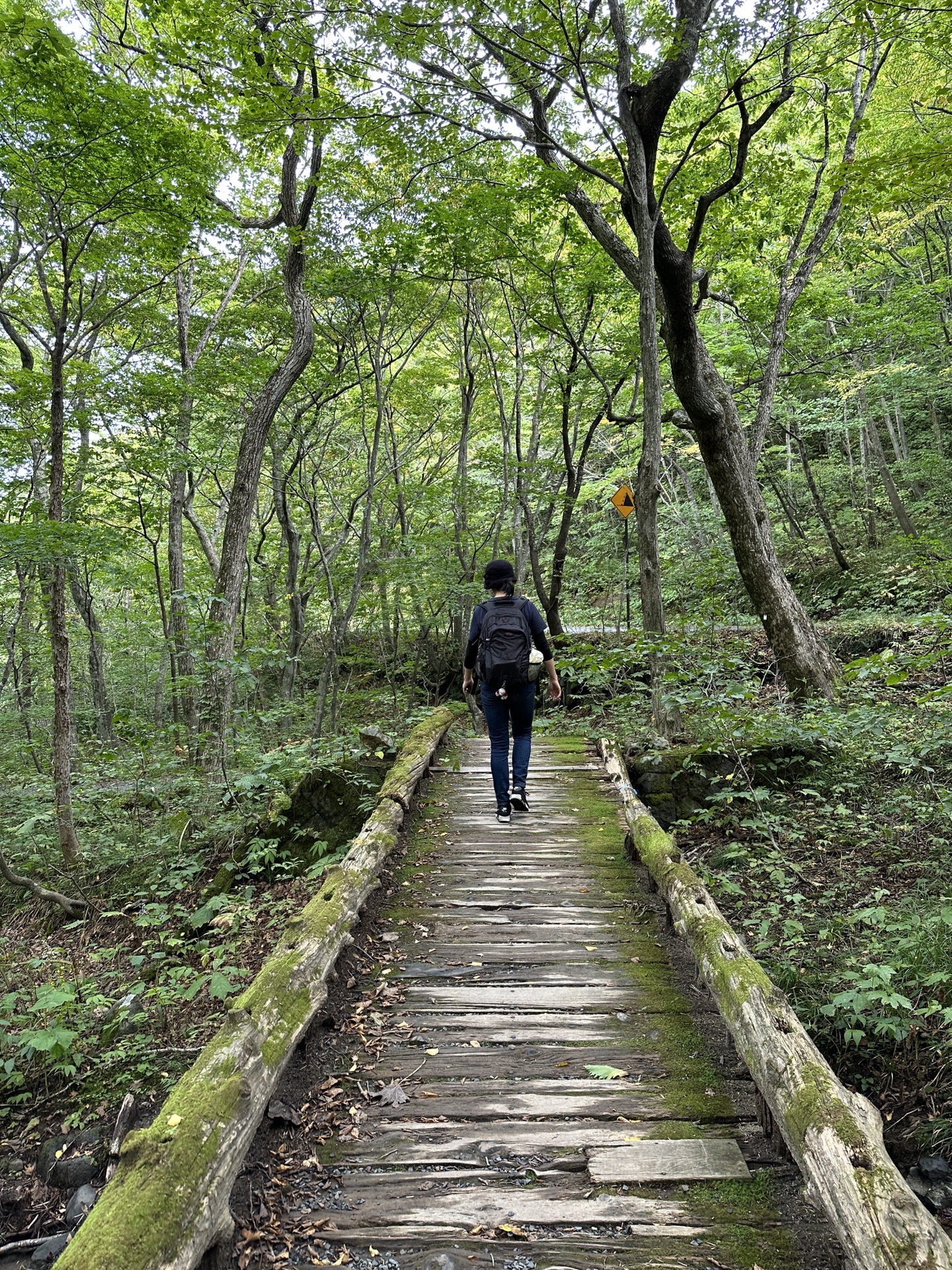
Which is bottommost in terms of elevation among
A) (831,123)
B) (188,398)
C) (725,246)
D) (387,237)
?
(188,398)

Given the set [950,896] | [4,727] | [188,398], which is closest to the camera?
[950,896]

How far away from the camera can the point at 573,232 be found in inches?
437

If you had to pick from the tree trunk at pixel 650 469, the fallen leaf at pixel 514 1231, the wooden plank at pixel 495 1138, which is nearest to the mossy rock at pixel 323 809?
the tree trunk at pixel 650 469

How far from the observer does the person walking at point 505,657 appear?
591cm

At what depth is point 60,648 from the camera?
791cm

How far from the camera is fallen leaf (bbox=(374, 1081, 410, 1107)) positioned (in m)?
3.04

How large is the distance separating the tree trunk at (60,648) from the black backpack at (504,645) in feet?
16.6

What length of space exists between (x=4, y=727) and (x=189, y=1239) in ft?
54.6

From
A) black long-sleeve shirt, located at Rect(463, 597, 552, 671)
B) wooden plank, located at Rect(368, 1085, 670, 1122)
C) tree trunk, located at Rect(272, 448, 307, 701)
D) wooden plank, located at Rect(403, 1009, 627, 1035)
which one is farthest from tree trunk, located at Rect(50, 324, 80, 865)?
tree trunk, located at Rect(272, 448, 307, 701)

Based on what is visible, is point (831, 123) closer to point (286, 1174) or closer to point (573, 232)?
point (573, 232)

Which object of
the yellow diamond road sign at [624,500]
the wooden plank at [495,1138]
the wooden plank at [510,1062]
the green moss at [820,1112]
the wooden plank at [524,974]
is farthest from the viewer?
the yellow diamond road sign at [624,500]

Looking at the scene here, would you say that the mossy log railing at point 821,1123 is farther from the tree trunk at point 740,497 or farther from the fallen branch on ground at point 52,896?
the fallen branch on ground at point 52,896

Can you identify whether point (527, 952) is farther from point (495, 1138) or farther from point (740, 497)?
point (740, 497)

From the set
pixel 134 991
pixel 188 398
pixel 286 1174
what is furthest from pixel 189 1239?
pixel 188 398
